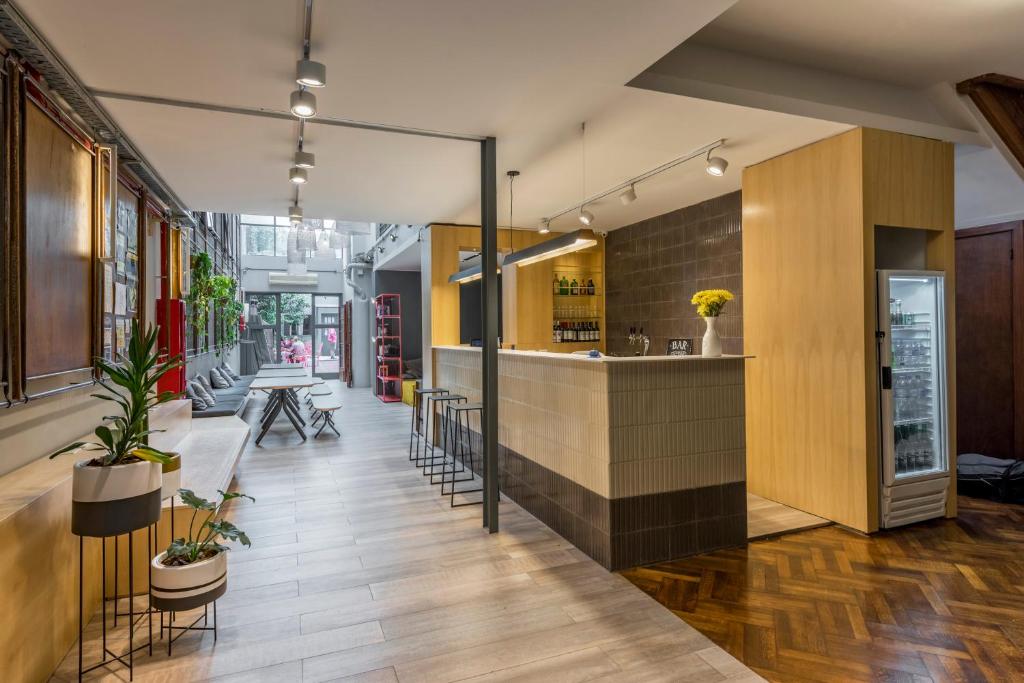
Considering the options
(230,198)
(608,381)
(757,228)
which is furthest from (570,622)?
(230,198)

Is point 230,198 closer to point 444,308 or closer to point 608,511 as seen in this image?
point 444,308

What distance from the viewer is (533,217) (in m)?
6.72

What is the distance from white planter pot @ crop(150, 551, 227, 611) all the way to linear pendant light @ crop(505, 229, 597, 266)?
3.17m

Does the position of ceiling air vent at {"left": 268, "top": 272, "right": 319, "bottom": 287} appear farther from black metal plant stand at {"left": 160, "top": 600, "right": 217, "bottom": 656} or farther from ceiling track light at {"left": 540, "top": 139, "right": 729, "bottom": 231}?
black metal plant stand at {"left": 160, "top": 600, "right": 217, "bottom": 656}

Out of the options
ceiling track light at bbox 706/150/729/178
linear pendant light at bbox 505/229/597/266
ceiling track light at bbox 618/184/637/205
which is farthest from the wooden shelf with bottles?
ceiling track light at bbox 706/150/729/178

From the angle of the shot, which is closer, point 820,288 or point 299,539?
point 299,539

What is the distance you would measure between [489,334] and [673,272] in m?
3.21

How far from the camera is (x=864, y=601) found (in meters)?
2.82

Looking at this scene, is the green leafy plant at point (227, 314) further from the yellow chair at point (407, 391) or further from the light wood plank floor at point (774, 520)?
the light wood plank floor at point (774, 520)

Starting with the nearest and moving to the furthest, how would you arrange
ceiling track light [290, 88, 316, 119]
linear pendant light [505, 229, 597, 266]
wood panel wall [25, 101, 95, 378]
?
wood panel wall [25, 101, 95, 378] < ceiling track light [290, 88, 316, 119] < linear pendant light [505, 229, 597, 266]

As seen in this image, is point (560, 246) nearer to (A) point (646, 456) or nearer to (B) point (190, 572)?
(A) point (646, 456)

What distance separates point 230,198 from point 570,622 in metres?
5.18

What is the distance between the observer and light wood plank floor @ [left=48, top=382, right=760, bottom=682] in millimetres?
2277

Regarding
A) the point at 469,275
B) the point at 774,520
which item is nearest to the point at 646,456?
the point at 774,520
